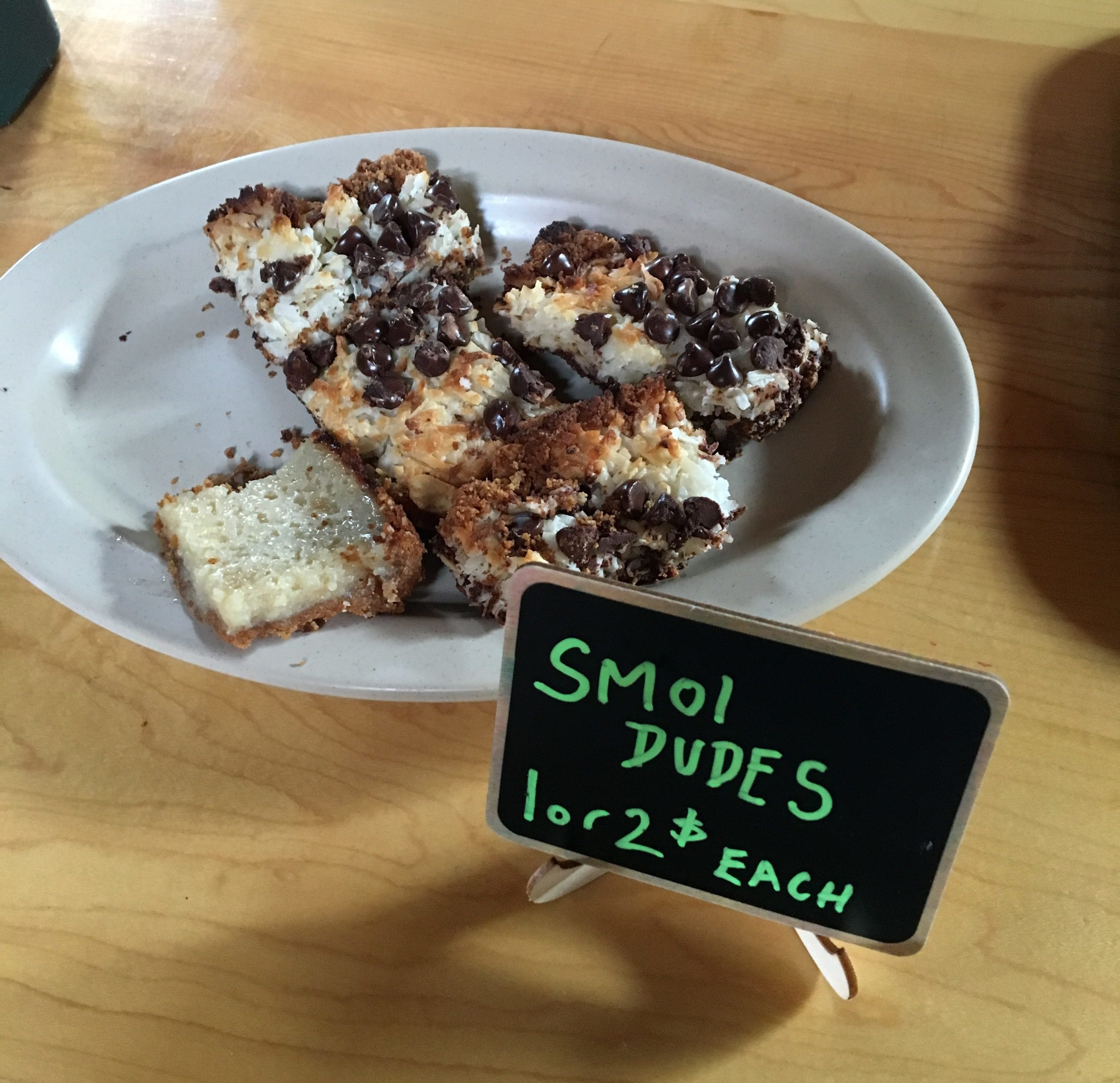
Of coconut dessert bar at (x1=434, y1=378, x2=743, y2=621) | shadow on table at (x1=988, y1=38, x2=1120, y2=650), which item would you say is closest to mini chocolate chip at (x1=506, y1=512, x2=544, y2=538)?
coconut dessert bar at (x1=434, y1=378, x2=743, y2=621)

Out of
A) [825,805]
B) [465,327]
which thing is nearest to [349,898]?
[825,805]

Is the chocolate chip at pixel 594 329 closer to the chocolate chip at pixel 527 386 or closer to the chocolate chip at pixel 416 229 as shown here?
the chocolate chip at pixel 527 386

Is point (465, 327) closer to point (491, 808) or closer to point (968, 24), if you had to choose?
point (491, 808)

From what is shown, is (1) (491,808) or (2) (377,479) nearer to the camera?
(1) (491,808)

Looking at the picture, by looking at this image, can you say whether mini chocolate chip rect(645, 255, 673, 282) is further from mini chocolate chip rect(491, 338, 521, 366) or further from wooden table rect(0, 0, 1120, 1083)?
wooden table rect(0, 0, 1120, 1083)

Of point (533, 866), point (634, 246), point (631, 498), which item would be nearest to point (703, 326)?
point (634, 246)

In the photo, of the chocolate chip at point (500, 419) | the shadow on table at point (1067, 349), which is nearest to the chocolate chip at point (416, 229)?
the chocolate chip at point (500, 419)

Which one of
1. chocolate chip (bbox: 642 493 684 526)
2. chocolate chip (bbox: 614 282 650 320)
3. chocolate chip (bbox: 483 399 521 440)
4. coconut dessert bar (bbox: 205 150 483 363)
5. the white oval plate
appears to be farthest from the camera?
coconut dessert bar (bbox: 205 150 483 363)
